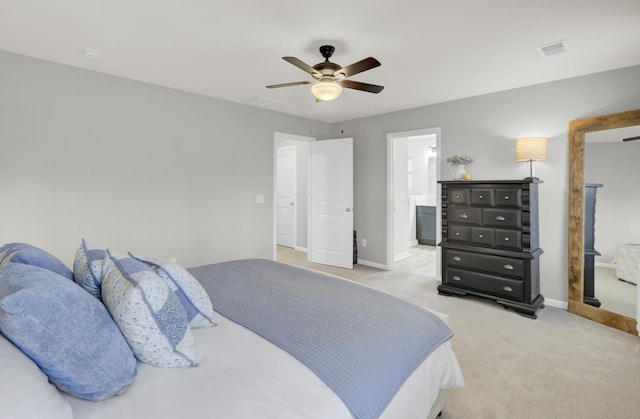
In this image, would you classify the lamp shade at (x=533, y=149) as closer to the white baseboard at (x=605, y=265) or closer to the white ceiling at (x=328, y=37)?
the white ceiling at (x=328, y=37)

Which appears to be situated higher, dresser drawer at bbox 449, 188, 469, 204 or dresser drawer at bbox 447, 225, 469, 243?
dresser drawer at bbox 449, 188, 469, 204

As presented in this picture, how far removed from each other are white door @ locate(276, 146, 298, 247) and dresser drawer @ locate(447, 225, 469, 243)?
379cm

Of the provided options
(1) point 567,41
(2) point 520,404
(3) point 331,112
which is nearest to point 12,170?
(3) point 331,112

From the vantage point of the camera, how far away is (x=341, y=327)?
1464 millimetres

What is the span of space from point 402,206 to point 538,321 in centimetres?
302

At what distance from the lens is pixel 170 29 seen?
2.48m

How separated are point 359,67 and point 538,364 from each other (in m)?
2.57

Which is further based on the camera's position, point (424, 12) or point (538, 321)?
point (538, 321)

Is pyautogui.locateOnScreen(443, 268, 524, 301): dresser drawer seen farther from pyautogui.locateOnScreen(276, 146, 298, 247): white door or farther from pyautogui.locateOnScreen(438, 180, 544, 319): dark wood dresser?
pyautogui.locateOnScreen(276, 146, 298, 247): white door

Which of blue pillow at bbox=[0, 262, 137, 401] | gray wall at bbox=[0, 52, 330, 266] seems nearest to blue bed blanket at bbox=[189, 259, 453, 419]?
blue pillow at bbox=[0, 262, 137, 401]

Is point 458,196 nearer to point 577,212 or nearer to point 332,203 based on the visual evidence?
point 577,212

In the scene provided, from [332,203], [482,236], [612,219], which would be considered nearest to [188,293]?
[482,236]

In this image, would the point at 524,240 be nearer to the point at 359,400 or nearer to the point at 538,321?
the point at 538,321

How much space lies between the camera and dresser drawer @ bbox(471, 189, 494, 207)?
11.8 ft
